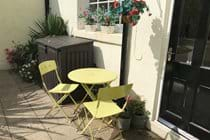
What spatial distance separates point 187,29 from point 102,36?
1.76 metres

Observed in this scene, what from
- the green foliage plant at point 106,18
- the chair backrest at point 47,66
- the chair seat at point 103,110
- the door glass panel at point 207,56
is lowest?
the chair seat at point 103,110

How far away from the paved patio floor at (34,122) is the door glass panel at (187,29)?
126 cm

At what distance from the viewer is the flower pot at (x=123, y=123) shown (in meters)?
3.10

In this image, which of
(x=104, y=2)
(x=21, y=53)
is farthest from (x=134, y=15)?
(x=21, y=53)

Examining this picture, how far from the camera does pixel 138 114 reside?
3215 millimetres

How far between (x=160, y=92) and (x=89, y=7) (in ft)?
9.40

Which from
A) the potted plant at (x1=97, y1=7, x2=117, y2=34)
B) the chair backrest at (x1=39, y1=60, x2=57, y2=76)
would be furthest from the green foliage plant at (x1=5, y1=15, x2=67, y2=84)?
the chair backrest at (x1=39, y1=60, x2=57, y2=76)

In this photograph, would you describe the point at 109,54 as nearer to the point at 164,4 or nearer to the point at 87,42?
the point at 87,42

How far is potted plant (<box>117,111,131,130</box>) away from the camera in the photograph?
310 centimetres

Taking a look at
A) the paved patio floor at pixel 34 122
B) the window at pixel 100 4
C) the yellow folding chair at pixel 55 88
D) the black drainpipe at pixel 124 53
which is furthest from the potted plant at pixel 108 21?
the paved patio floor at pixel 34 122

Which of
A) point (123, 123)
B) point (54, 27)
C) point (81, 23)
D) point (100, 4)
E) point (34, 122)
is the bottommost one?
point (34, 122)

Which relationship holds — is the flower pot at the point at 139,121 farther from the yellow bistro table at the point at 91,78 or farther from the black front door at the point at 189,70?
the yellow bistro table at the point at 91,78

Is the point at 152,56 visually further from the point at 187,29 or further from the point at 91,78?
the point at 91,78

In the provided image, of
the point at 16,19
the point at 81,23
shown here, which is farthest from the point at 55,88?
the point at 16,19
